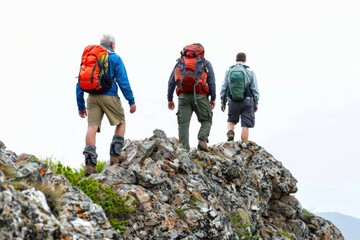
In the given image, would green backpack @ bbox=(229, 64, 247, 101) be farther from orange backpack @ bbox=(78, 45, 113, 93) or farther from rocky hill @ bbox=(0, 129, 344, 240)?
orange backpack @ bbox=(78, 45, 113, 93)

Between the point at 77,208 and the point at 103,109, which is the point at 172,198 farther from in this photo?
the point at 77,208

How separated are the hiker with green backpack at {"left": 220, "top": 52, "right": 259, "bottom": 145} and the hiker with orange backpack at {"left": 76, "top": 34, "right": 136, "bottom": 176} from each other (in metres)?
5.75

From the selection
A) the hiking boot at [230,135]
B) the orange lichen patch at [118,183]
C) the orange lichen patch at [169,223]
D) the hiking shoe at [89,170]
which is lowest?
the orange lichen patch at [169,223]

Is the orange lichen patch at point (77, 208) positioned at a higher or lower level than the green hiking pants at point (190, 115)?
lower

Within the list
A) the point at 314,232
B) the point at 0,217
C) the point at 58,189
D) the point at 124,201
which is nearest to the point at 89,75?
the point at 124,201

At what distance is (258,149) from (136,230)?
8.76 m

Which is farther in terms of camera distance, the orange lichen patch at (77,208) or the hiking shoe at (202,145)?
the hiking shoe at (202,145)

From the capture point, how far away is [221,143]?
16656 millimetres

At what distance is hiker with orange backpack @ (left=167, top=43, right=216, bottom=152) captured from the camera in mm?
13672

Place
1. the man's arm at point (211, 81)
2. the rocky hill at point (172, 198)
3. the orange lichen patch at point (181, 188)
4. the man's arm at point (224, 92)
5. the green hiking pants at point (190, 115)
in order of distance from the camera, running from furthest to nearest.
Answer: the man's arm at point (224, 92) < the green hiking pants at point (190, 115) < the man's arm at point (211, 81) < the orange lichen patch at point (181, 188) < the rocky hill at point (172, 198)

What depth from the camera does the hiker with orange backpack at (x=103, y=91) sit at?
1105cm

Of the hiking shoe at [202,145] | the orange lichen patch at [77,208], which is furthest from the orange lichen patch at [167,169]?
the orange lichen patch at [77,208]

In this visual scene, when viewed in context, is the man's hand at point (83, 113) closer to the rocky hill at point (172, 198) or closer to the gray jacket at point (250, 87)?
the rocky hill at point (172, 198)

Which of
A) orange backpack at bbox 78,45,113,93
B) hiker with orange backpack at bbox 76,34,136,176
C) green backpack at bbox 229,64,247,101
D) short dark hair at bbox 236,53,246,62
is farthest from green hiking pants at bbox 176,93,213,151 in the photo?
orange backpack at bbox 78,45,113,93
